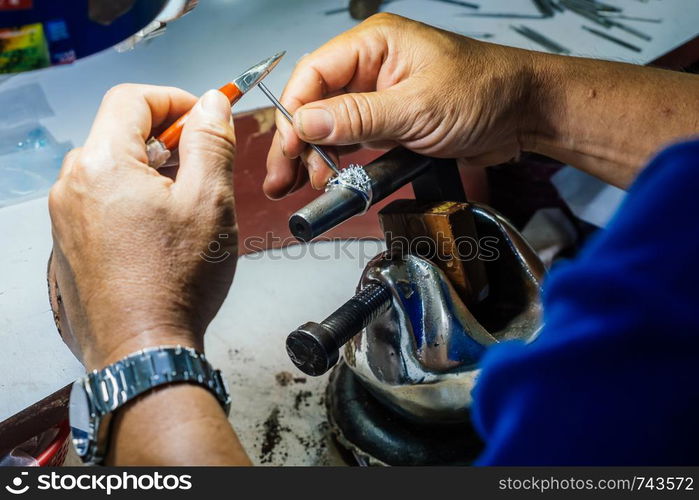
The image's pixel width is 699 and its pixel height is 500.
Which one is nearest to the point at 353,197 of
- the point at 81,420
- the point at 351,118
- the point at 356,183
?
the point at 356,183

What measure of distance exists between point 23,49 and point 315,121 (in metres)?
0.39

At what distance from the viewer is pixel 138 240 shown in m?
0.66

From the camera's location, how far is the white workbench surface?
94 centimetres

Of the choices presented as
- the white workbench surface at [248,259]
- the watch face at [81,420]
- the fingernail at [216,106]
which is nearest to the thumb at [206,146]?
the fingernail at [216,106]

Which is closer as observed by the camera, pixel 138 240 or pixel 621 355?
pixel 621 355

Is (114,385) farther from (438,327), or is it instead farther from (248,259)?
(248,259)

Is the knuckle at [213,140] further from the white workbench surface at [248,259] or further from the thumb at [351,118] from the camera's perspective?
the white workbench surface at [248,259]

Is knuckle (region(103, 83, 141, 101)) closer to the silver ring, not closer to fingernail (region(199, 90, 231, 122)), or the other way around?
fingernail (region(199, 90, 231, 122))

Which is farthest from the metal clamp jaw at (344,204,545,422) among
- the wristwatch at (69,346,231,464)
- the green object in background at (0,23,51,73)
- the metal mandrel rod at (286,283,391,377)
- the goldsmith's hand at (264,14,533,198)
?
the green object in background at (0,23,51,73)

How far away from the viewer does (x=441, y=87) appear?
94 centimetres

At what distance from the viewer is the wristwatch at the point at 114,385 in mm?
605

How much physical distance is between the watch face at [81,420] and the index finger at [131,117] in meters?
0.24

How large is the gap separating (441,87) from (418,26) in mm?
129
